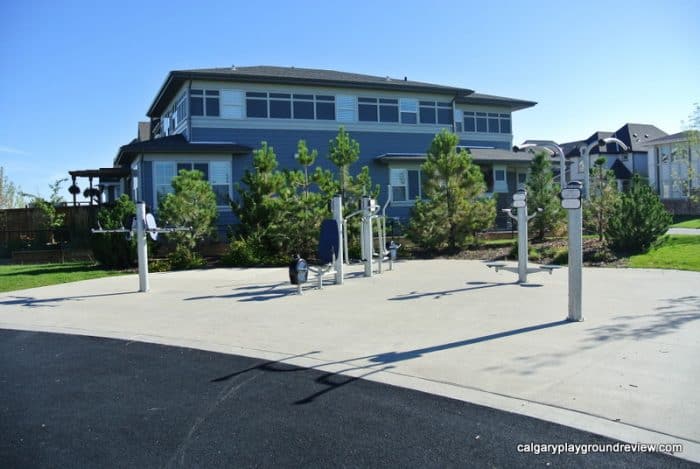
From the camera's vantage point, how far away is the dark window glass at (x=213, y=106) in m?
27.4

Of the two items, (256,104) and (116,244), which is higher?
(256,104)

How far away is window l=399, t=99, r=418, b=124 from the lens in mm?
31672

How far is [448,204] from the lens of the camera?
22016 millimetres

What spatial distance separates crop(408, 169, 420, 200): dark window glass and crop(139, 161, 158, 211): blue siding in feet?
43.0

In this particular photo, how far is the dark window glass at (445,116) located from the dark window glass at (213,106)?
1232 cm

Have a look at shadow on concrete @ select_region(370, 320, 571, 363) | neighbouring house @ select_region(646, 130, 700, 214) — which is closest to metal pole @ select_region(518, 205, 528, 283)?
shadow on concrete @ select_region(370, 320, 571, 363)

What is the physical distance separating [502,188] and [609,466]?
31.2 meters

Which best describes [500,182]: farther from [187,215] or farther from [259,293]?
[259,293]

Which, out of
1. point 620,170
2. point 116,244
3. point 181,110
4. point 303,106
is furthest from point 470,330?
point 620,170

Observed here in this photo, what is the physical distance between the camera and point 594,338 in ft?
24.2

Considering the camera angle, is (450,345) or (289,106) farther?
(289,106)

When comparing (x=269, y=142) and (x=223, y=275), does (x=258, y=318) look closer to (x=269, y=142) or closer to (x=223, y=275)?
(x=223, y=275)

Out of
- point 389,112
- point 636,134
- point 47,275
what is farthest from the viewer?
point 636,134

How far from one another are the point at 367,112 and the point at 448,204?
10723mm
